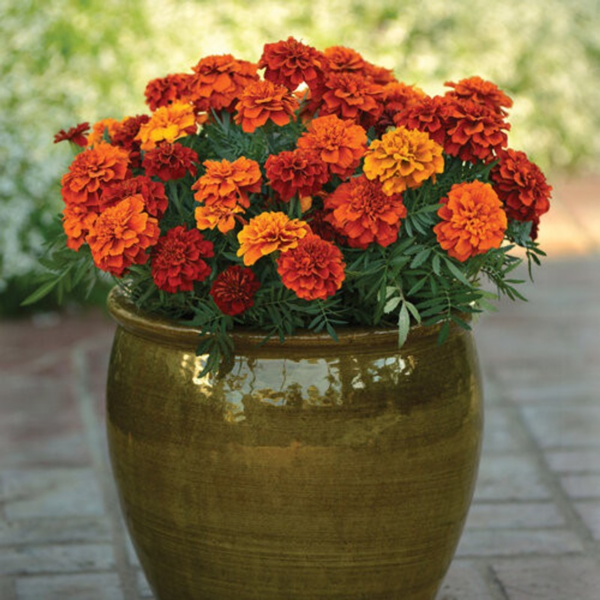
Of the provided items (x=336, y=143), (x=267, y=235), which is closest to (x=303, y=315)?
(x=267, y=235)

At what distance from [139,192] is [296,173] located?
0.93 feet

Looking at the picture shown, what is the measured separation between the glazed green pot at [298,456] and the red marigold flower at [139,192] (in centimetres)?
21

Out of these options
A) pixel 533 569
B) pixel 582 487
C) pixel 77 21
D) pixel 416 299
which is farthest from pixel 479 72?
pixel 416 299

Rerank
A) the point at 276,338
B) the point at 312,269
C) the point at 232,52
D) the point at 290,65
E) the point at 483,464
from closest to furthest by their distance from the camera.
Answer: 1. the point at 312,269
2. the point at 276,338
3. the point at 290,65
4. the point at 483,464
5. the point at 232,52

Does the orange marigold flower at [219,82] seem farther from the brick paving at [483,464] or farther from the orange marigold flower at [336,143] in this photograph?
the brick paving at [483,464]

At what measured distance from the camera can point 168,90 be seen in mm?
2232

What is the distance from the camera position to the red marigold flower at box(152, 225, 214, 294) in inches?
74.3

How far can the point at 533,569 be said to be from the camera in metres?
2.63

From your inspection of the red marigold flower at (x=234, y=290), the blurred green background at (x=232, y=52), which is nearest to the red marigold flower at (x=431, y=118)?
the red marigold flower at (x=234, y=290)

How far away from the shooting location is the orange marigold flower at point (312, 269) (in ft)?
5.95

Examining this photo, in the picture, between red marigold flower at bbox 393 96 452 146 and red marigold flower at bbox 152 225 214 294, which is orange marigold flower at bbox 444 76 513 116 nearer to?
red marigold flower at bbox 393 96 452 146

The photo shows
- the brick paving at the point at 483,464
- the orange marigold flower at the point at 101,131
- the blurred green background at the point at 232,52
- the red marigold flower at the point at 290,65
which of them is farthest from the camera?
the blurred green background at the point at 232,52

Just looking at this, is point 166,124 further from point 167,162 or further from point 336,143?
point 336,143

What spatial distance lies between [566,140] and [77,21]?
314 cm
